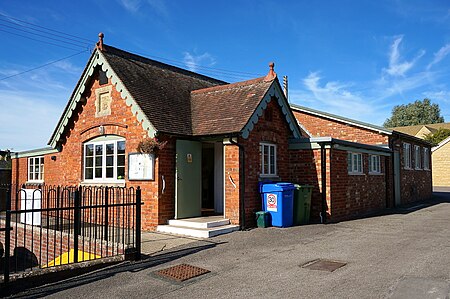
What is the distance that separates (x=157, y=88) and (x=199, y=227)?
5.37 meters

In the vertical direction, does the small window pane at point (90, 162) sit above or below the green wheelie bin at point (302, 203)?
above

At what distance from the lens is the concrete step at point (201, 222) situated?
415 inches

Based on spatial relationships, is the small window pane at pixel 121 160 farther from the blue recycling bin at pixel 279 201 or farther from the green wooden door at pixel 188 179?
the blue recycling bin at pixel 279 201

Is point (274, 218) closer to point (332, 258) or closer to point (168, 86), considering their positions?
point (332, 258)

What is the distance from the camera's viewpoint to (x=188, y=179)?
12.0 m

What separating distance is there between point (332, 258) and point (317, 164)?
575cm

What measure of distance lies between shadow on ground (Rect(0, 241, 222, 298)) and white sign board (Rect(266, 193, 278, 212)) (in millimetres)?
2962

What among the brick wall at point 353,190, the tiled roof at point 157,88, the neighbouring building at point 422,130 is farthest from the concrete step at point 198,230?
the neighbouring building at point 422,130

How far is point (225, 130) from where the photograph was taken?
1142cm

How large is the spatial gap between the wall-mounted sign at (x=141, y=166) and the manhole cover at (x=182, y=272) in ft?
14.9

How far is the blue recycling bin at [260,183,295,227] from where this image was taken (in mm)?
11492

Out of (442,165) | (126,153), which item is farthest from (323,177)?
(442,165)

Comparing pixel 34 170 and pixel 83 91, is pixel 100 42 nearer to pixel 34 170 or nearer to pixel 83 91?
pixel 83 91

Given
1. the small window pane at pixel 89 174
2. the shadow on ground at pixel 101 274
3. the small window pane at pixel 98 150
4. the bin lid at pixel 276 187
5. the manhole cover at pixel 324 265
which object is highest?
the small window pane at pixel 98 150
